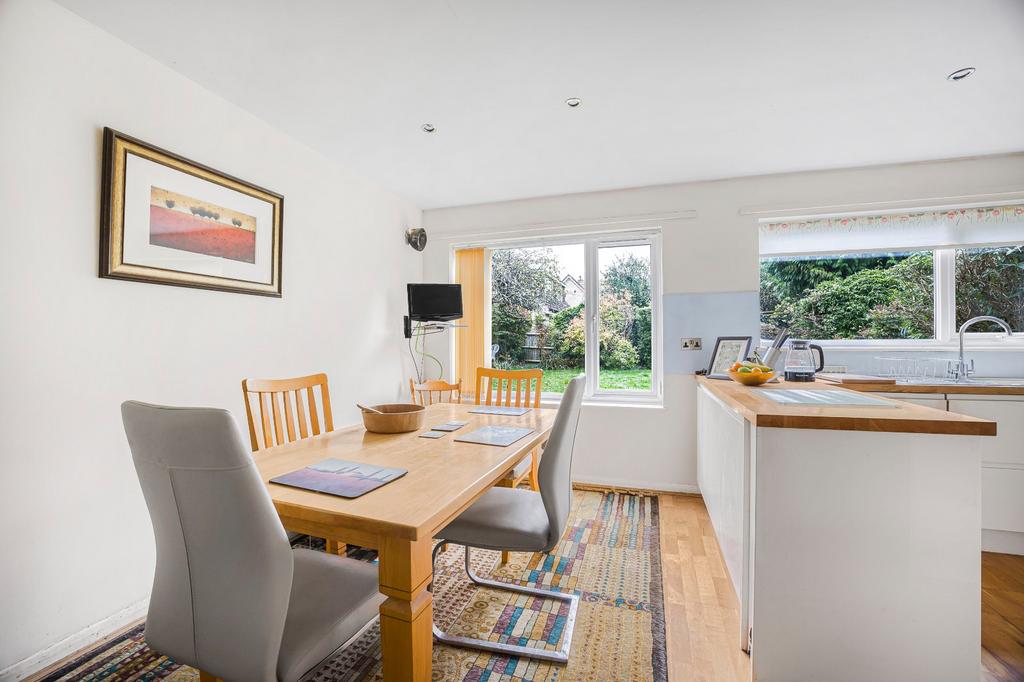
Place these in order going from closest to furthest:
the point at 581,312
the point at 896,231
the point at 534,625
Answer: the point at 534,625
the point at 896,231
the point at 581,312

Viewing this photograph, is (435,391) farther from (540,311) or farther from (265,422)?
(265,422)

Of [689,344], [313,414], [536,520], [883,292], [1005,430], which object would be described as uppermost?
[883,292]

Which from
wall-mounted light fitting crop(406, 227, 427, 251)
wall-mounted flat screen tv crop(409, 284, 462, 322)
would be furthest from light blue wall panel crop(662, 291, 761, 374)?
wall-mounted light fitting crop(406, 227, 427, 251)

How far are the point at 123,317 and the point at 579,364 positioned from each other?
3.03 metres

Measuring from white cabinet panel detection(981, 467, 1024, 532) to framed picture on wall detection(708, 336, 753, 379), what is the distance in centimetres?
Answer: 137

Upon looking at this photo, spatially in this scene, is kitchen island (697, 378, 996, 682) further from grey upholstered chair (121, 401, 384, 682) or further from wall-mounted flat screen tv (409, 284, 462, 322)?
wall-mounted flat screen tv (409, 284, 462, 322)

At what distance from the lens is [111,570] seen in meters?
1.76

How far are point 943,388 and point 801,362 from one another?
28.1 inches

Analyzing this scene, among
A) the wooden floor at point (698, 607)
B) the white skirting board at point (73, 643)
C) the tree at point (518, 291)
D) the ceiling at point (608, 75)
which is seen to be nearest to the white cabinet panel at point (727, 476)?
the wooden floor at point (698, 607)

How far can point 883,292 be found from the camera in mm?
3170

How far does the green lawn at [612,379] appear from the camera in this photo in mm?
3650

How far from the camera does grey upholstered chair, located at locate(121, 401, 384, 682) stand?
844mm

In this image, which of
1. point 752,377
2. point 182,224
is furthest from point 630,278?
point 182,224

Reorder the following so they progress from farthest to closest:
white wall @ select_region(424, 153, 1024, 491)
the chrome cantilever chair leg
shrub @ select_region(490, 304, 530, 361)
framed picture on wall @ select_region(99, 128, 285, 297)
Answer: shrub @ select_region(490, 304, 530, 361)
white wall @ select_region(424, 153, 1024, 491)
framed picture on wall @ select_region(99, 128, 285, 297)
the chrome cantilever chair leg
